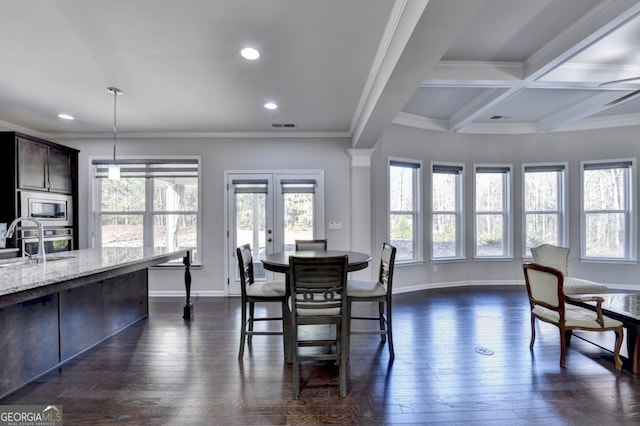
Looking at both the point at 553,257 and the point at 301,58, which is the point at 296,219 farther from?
the point at 553,257

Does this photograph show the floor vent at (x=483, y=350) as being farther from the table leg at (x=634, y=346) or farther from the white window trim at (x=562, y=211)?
the white window trim at (x=562, y=211)

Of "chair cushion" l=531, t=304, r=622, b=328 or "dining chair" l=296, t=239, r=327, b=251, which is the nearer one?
"chair cushion" l=531, t=304, r=622, b=328

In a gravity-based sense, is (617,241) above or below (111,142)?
below

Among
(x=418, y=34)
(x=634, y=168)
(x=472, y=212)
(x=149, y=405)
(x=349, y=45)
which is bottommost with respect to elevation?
(x=149, y=405)

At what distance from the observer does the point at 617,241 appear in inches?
205

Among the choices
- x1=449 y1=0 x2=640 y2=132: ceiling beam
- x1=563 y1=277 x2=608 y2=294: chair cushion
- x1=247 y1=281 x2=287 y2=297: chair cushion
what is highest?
x1=449 y1=0 x2=640 y2=132: ceiling beam

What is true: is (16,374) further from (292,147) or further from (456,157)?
(456,157)

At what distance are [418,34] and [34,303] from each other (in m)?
3.42

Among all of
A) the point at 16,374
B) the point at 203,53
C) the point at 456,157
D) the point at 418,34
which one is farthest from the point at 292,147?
the point at 16,374

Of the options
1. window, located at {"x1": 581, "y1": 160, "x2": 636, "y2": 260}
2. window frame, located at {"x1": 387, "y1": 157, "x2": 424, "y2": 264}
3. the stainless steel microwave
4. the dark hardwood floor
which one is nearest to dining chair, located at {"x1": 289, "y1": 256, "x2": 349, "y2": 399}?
the dark hardwood floor

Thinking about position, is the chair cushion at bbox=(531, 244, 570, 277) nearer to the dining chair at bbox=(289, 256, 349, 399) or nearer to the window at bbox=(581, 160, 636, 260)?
the window at bbox=(581, 160, 636, 260)

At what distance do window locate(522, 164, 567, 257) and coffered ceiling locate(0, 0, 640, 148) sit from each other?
1.27 meters

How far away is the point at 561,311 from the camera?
8.27ft

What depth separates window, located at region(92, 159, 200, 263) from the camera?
489cm
